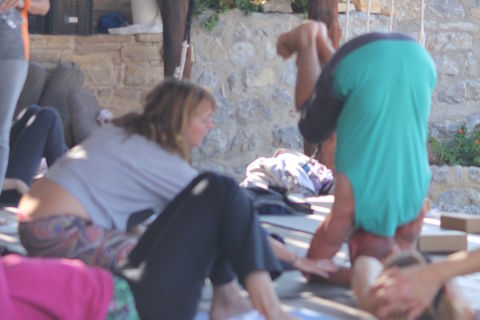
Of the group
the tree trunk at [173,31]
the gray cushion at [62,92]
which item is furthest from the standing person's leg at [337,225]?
the gray cushion at [62,92]

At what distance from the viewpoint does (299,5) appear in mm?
6793

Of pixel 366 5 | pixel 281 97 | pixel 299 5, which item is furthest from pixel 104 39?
pixel 366 5

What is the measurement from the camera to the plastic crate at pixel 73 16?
21.5 ft

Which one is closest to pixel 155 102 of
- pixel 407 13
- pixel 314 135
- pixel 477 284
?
pixel 314 135

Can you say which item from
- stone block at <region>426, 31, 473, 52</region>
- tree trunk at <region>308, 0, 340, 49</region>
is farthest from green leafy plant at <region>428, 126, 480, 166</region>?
tree trunk at <region>308, 0, 340, 49</region>

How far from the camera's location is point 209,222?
6.78 ft

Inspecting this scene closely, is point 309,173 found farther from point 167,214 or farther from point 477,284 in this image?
point 167,214

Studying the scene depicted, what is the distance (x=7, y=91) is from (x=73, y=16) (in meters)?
3.26

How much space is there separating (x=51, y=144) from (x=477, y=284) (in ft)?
7.94

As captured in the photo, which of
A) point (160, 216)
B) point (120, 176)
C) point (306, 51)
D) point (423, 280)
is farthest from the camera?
point (306, 51)

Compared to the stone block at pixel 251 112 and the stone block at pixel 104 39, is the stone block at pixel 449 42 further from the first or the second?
the stone block at pixel 104 39

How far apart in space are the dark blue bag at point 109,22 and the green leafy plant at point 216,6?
23.4 inches

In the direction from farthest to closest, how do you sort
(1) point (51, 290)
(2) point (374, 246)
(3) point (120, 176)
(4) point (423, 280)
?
(2) point (374, 246)
(3) point (120, 176)
(1) point (51, 290)
(4) point (423, 280)

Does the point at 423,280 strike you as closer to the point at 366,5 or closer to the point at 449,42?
the point at 366,5
